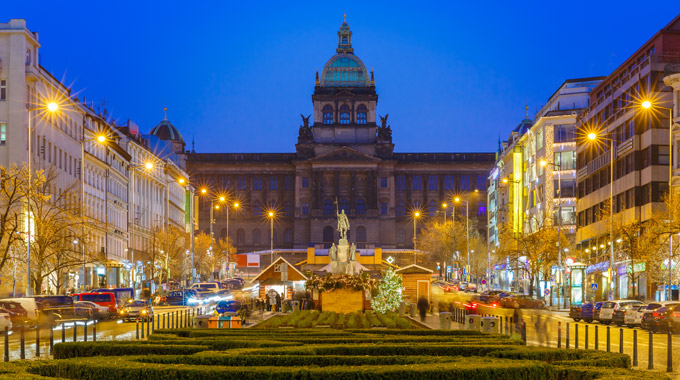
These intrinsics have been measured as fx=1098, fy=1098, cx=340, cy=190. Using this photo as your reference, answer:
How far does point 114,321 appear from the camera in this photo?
56250 mm

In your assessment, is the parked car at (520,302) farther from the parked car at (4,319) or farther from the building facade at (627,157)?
the parked car at (4,319)

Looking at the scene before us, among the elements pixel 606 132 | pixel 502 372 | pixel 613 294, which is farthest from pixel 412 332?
pixel 606 132

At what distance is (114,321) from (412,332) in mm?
29545

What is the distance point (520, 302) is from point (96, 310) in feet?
117

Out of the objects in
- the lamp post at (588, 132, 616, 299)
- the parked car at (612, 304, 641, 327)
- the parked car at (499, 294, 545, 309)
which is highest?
the lamp post at (588, 132, 616, 299)

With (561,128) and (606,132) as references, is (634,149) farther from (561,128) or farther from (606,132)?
(561,128)

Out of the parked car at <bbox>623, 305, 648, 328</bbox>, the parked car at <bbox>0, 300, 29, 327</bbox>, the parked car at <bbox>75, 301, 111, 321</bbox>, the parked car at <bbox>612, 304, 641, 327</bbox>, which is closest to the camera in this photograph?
the parked car at <bbox>0, 300, 29, 327</bbox>

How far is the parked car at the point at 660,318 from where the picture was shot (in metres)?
45.6

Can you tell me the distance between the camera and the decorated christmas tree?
177ft

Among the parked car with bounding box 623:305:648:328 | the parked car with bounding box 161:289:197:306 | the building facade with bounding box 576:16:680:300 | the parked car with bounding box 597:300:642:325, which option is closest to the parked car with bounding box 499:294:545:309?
the building facade with bounding box 576:16:680:300

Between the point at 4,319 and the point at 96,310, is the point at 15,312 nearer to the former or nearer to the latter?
the point at 4,319

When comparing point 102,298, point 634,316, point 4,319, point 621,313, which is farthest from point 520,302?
point 4,319

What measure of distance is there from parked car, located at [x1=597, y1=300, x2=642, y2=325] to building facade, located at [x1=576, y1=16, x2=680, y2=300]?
13264 millimetres

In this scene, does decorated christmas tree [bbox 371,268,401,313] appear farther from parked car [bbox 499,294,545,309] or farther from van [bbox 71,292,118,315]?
parked car [bbox 499,294,545,309]
